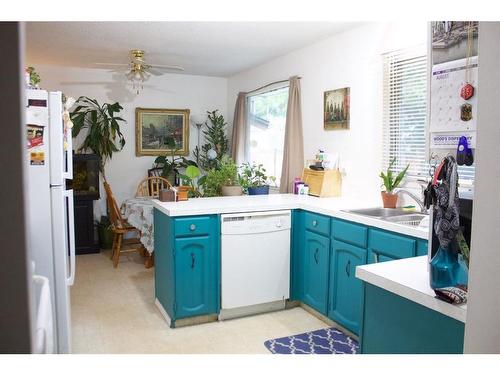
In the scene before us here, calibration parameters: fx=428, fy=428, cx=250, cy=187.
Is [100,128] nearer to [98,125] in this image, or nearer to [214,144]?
[98,125]

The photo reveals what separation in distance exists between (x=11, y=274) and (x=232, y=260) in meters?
2.85

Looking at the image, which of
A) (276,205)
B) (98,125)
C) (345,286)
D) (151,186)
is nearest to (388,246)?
(345,286)

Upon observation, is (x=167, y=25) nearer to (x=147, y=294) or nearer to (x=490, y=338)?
(x=147, y=294)

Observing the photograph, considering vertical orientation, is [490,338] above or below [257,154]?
below

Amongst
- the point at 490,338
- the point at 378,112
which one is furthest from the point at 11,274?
the point at 378,112

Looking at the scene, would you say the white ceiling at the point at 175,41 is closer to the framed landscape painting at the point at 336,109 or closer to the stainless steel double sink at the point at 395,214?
the framed landscape painting at the point at 336,109

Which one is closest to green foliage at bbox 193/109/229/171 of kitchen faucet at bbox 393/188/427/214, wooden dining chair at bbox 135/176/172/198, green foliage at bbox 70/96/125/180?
wooden dining chair at bbox 135/176/172/198

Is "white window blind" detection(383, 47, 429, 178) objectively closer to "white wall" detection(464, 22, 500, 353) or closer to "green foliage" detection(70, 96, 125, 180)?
"white wall" detection(464, 22, 500, 353)

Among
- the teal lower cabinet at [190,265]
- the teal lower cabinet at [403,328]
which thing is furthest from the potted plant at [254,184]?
the teal lower cabinet at [403,328]

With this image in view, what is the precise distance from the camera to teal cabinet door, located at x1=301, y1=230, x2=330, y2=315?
3.24 m

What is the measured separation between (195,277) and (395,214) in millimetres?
1583

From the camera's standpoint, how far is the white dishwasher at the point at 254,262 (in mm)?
3275

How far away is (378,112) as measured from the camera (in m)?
3.64

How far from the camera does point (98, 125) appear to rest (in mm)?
5566
